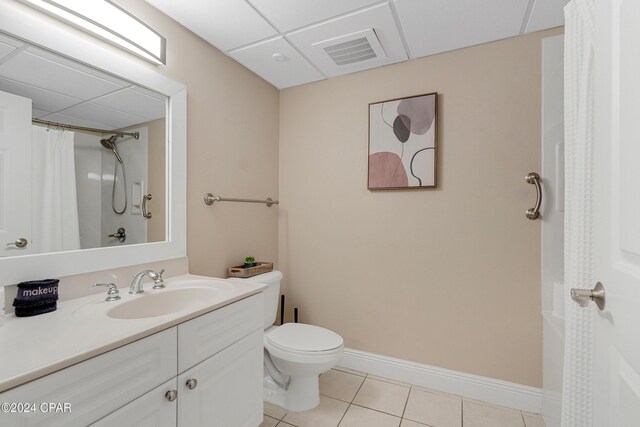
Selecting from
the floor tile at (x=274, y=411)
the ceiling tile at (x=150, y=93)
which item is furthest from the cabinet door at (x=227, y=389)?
the ceiling tile at (x=150, y=93)

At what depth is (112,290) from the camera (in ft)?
3.92

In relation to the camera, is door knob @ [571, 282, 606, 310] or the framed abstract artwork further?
the framed abstract artwork

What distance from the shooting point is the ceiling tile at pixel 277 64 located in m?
1.84

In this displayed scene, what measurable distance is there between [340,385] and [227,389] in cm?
104

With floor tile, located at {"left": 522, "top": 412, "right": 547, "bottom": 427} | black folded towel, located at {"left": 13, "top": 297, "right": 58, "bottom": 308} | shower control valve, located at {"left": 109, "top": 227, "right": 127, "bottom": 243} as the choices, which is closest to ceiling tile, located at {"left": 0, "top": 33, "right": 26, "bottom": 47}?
shower control valve, located at {"left": 109, "top": 227, "right": 127, "bottom": 243}

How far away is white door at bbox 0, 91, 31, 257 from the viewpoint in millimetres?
1035

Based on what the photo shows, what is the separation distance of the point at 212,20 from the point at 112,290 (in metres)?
1.45

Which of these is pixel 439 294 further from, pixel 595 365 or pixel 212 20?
pixel 212 20

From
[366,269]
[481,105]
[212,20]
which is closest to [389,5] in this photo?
[481,105]

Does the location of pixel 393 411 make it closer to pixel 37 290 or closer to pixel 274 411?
pixel 274 411

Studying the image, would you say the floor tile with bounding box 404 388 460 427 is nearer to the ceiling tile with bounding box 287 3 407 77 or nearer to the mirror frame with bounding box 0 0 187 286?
the mirror frame with bounding box 0 0 187 286

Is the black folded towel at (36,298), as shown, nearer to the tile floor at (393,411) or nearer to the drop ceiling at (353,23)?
the tile floor at (393,411)

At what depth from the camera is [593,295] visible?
0.71m

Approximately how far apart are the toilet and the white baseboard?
0.48 m
